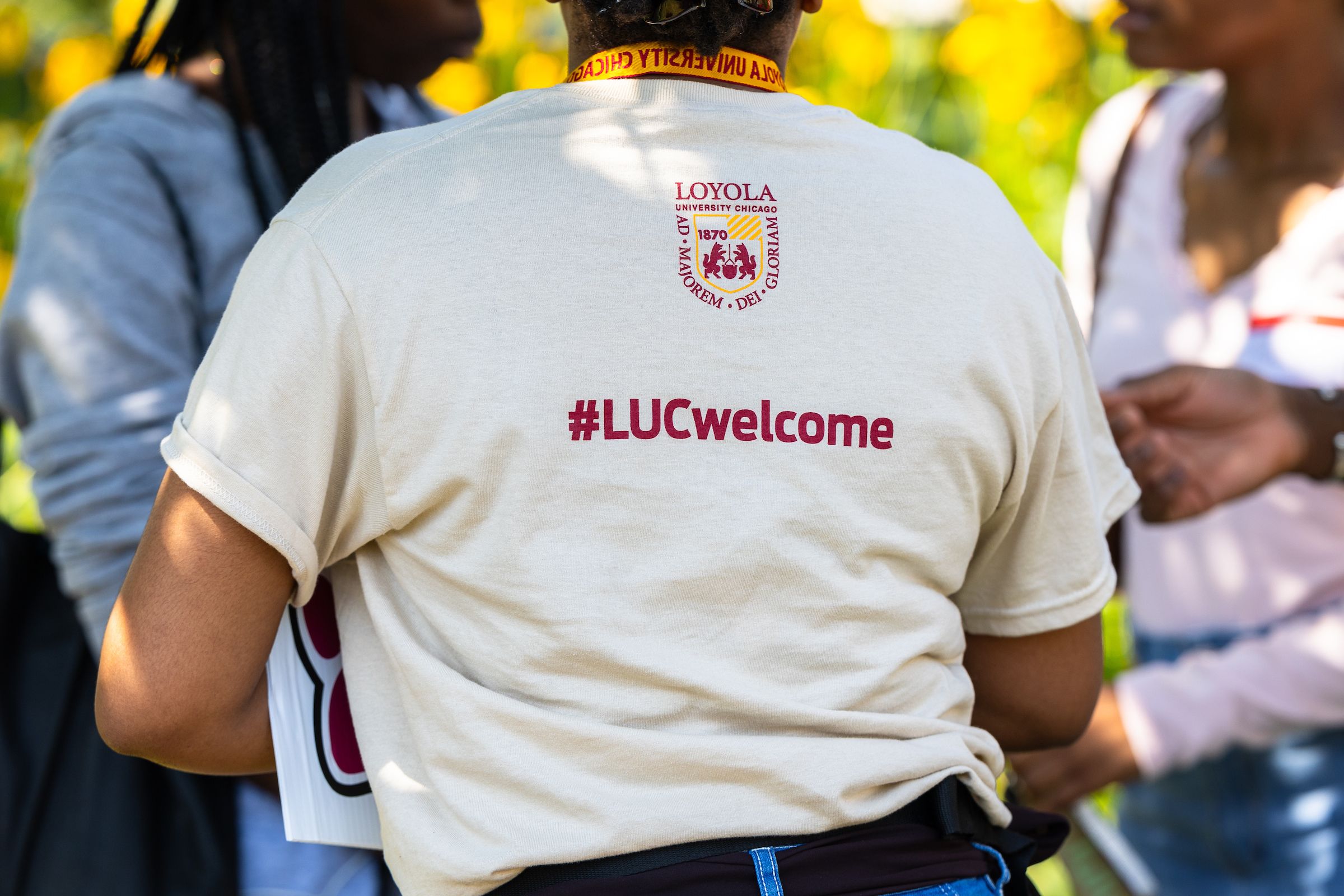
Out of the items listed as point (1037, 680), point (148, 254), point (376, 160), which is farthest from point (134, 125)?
point (1037, 680)

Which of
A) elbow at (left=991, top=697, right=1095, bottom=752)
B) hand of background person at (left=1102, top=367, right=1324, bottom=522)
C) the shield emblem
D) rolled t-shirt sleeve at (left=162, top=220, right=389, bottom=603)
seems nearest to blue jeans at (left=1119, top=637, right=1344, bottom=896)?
hand of background person at (left=1102, top=367, right=1324, bottom=522)

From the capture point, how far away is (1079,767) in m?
2.03

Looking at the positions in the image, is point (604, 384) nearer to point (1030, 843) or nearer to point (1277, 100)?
point (1030, 843)

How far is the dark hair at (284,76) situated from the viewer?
1717 millimetres

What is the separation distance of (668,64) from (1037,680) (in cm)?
81

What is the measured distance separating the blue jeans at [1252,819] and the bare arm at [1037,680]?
86 centimetres

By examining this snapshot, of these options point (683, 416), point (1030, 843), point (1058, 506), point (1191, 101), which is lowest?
point (1030, 843)

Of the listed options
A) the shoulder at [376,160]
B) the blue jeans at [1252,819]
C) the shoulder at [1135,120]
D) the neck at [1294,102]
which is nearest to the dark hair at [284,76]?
the shoulder at [376,160]

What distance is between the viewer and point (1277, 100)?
2162 mm

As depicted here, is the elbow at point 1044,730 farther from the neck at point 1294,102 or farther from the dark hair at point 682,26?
the neck at point 1294,102

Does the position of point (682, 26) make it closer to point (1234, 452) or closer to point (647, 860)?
point (647, 860)

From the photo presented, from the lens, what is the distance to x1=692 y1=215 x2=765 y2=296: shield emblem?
1052 millimetres

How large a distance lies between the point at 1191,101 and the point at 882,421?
1.66 metres

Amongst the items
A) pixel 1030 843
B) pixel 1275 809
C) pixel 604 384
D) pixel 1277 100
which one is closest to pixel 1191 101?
pixel 1277 100
